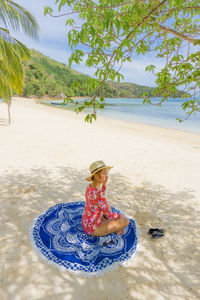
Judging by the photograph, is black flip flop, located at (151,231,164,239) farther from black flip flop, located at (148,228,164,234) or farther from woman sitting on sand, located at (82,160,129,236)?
woman sitting on sand, located at (82,160,129,236)

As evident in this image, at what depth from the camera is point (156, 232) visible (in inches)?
112

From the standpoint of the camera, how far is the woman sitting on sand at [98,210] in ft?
8.21

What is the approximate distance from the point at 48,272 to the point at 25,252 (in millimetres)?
468

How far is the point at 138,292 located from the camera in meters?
1.95

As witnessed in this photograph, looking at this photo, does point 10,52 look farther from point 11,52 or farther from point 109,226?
point 109,226

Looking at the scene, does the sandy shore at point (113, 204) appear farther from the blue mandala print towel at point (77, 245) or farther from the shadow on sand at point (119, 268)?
the blue mandala print towel at point (77, 245)

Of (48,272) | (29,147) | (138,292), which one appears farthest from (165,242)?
(29,147)

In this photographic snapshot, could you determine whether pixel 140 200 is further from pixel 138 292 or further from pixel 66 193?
pixel 138 292

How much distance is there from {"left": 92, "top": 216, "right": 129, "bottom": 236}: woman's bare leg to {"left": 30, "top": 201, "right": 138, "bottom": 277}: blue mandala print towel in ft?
0.34

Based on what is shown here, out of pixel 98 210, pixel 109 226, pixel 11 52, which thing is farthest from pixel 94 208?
pixel 11 52

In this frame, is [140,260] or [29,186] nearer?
[140,260]

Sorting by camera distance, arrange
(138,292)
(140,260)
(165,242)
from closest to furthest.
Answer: (138,292), (140,260), (165,242)

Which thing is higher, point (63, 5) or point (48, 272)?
point (63, 5)

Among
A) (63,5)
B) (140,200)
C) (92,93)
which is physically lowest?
(140,200)
